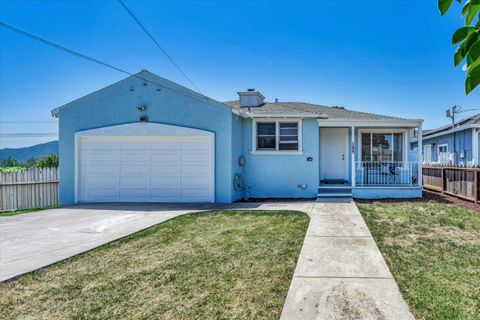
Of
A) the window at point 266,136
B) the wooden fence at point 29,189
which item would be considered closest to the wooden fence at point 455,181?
the window at point 266,136

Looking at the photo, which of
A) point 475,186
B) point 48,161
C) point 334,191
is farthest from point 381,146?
point 48,161

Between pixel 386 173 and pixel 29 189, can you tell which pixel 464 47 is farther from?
pixel 29 189

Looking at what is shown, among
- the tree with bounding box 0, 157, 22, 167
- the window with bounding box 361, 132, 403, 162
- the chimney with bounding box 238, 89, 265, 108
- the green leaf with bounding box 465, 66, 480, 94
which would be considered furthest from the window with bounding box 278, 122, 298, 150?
the tree with bounding box 0, 157, 22, 167

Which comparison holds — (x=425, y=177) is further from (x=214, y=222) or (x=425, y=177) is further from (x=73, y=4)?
(x=73, y=4)

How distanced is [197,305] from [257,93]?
492 inches

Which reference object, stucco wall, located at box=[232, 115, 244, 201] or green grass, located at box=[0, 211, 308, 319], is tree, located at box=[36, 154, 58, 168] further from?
green grass, located at box=[0, 211, 308, 319]

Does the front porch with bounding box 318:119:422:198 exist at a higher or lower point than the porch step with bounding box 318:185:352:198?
higher

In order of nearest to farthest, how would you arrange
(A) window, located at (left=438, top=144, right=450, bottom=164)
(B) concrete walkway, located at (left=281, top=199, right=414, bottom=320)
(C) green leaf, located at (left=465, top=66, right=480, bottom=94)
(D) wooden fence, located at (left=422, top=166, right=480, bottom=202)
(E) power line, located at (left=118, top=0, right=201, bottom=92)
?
(C) green leaf, located at (left=465, top=66, right=480, bottom=94), (B) concrete walkway, located at (left=281, top=199, right=414, bottom=320), (E) power line, located at (left=118, top=0, right=201, bottom=92), (D) wooden fence, located at (left=422, top=166, right=480, bottom=202), (A) window, located at (left=438, top=144, right=450, bottom=164)

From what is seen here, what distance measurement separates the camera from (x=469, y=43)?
3.02ft

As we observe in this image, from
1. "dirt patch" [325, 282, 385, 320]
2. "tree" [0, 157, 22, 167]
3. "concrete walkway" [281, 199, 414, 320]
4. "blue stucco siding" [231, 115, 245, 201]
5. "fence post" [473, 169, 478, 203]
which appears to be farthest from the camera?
"tree" [0, 157, 22, 167]

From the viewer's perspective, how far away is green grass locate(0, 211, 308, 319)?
3.61 meters

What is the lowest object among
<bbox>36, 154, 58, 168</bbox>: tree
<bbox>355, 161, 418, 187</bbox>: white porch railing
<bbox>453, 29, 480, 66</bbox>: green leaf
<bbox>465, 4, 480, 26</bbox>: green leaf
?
<bbox>355, 161, 418, 187</bbox>: white porch railing

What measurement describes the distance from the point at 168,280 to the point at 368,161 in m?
11.8

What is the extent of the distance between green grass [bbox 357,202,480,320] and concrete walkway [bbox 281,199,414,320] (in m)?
0.20
